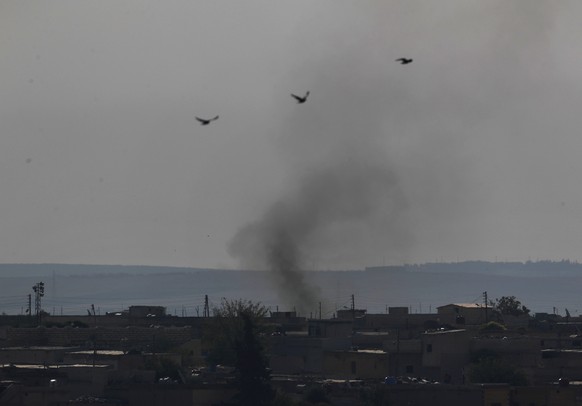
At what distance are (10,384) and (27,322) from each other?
131 ft

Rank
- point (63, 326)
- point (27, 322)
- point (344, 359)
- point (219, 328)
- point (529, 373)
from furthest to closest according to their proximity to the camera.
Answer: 1. point (27, 322)
2. point (63, 326)
3. point (219, 328)
4. point (344, 359)
5. point (529, 373)

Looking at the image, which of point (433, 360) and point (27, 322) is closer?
point (433, 360)

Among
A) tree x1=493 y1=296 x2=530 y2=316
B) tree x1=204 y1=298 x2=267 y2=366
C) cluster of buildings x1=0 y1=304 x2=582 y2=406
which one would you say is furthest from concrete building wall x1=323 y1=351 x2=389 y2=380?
tree x1=493 y1=296 x2=530 y2=316

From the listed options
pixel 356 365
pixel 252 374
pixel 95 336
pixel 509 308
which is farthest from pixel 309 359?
pixel 509 308

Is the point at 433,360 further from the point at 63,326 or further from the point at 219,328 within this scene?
the point at 63,326

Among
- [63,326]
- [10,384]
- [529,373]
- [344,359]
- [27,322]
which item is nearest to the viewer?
[10,384]

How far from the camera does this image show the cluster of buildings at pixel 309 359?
60406 millimetres

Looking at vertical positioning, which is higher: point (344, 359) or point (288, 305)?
point (288, 305)

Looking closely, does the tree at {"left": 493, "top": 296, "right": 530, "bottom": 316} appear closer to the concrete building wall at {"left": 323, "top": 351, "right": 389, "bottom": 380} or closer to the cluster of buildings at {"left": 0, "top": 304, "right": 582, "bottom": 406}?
the cluster of buildings at {"left": 0, "top": 304, "right": 582, "bottom": 406}

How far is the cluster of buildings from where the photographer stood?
198 ft

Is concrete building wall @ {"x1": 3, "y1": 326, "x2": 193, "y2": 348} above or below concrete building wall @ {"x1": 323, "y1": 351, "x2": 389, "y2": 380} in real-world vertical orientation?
above

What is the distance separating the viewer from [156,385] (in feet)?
195

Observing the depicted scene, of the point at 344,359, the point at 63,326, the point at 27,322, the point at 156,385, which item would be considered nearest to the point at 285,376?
the point at 344,359

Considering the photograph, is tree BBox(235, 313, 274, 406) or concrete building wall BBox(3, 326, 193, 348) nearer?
tree BBox(235, 313, 274, 406)
